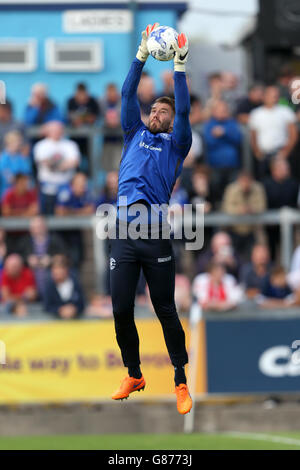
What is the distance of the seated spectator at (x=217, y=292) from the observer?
14844 mm

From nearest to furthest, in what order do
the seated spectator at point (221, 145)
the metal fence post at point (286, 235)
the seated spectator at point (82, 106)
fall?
the metal fence post at point (286, 235)
the seated spectator at point (221, 145)
the seated spectator at point (82, 106)

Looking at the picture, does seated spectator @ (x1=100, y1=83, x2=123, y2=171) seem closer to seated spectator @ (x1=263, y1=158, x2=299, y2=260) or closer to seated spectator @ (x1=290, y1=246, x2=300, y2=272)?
seated spectator @ (x1=263, y1=158, x2=299, y2=260)

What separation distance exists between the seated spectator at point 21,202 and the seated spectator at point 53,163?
0.14 meters

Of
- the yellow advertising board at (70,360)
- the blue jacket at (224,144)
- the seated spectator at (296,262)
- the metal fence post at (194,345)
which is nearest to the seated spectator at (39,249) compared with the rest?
the yellow advertising board at (70,360)

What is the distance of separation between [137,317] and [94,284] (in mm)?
1559

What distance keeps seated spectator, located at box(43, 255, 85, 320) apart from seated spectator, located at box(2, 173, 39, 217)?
119 centimetres

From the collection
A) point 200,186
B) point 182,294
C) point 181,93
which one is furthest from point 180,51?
point 200,186

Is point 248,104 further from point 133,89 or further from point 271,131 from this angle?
point 133,89

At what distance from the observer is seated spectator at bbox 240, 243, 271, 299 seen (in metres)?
15.0

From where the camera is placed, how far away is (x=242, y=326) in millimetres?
15070

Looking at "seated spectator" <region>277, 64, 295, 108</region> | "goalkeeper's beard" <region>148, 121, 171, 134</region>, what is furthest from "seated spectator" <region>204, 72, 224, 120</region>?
"goalkeeper's beard" <region>148, 121, 171, 134</region>

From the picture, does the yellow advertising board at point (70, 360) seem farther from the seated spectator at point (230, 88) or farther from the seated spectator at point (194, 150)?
the seated spectator at point (230, 88)

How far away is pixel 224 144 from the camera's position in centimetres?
1619

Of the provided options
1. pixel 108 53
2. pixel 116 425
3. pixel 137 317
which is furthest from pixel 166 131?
pixel 108 53
